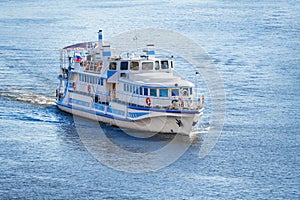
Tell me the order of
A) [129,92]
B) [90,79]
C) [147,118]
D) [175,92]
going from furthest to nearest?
[90,79]
[129,92]
[147,118]
[175,92]

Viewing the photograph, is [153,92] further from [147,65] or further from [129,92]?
[147,65]

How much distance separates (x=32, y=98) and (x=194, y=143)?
18.8 meters

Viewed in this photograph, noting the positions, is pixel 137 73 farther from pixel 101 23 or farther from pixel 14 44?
pixel 101 23

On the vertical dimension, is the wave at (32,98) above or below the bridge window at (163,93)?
below

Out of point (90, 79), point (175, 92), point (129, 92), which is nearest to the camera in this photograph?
A: point (175, 92)

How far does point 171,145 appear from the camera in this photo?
171 feet

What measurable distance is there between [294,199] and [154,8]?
10675 cm

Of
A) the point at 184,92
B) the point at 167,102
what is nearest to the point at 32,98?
the point at 167,102

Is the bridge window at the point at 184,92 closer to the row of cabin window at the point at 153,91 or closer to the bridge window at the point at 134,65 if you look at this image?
the row of cabin window at the point at 153,91

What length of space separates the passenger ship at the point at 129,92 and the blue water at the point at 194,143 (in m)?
1.38

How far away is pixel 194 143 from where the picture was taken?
5253cm

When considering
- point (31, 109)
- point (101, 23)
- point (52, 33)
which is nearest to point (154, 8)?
point (101, 23)

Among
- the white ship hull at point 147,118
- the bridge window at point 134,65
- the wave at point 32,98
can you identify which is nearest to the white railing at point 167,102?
the white ship hull at point 147,118

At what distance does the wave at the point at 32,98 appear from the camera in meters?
65.6
